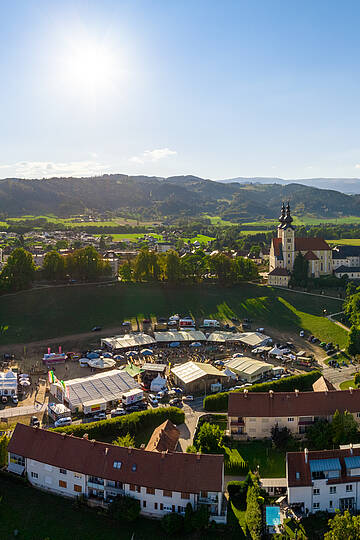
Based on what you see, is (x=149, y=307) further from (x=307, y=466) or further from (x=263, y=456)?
(x=307, y=466)

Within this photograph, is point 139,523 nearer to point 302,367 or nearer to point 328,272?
point 302,367

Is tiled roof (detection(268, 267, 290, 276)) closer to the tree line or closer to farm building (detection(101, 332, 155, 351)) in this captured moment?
the tree line

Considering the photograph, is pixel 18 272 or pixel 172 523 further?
pixel 18 272

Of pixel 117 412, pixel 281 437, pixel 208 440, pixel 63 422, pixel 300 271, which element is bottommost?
pixel 117 412

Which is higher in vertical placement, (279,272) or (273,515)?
(279,272)

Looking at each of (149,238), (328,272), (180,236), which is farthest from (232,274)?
(180,236)

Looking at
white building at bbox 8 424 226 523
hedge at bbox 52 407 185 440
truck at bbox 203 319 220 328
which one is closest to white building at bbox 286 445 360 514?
white building at bbox 8 424 226 523

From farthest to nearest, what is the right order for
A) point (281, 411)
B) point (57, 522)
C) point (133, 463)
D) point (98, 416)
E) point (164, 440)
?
1. point (98, 416)
2. point (281, 411)
3. point (164, 440)
4. point (133, 463)
5. point (57, 522)

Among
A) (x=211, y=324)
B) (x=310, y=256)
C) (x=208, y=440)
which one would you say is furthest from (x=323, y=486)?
(x=310, y=256)

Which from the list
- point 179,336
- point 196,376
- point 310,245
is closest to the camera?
point 196,376
